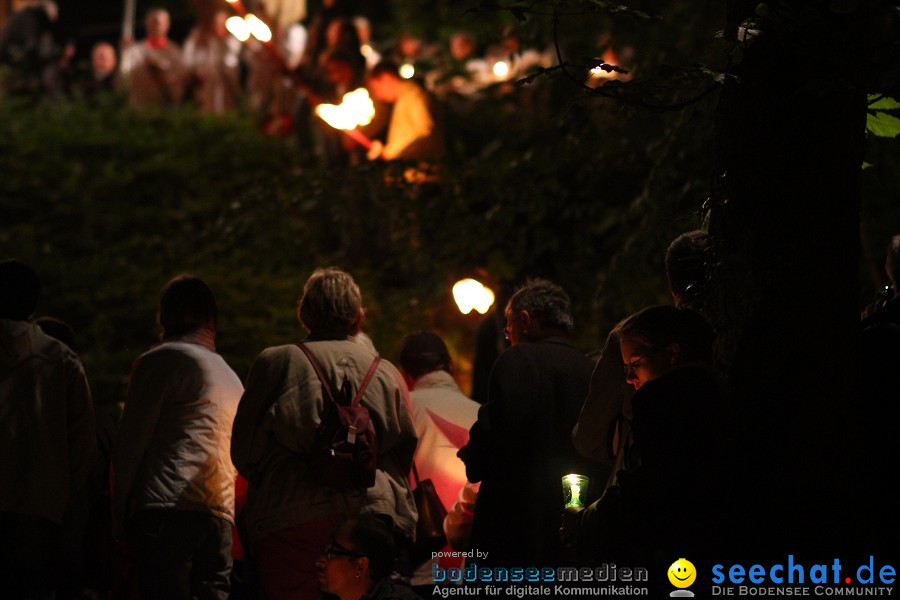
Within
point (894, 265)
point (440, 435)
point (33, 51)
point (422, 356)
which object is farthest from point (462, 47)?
point (894, 265)

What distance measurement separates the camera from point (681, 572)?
3.78 metres

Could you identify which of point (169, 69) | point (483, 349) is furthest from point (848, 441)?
point (169, 69)

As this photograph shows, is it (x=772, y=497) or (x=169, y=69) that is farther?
(x=169, y=69)

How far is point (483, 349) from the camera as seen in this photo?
10422mm

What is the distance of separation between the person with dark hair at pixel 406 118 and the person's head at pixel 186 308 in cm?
431

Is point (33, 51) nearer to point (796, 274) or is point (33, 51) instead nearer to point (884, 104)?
point (884, 104)

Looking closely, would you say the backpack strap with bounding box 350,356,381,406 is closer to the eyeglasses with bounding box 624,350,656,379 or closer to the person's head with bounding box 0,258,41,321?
the person's head with bounding box 0,258,41,321

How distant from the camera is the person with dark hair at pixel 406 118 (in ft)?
34.8

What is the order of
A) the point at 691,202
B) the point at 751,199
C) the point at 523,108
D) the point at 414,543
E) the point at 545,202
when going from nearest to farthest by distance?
the point at 751,199 < the point at 414,543 < the point at 691,202 < the point at 545,202 < the point at 523,108

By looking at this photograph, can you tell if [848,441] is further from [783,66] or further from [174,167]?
[174,167]

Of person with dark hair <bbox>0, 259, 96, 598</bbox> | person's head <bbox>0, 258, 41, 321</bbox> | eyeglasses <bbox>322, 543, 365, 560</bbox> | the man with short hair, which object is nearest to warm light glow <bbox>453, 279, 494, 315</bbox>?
person with dark hair <bbox>0, 259, 96, 598</bbox>

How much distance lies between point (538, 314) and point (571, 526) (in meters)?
1.92

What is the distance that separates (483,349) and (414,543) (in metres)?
4.34

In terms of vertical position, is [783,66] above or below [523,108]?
below
